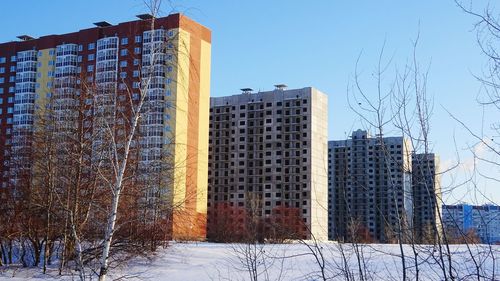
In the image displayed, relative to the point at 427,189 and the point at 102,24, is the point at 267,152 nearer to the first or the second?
the point at 102,24

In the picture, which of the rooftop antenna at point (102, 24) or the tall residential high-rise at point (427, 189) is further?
the rooftop antenna at point (102, 24)

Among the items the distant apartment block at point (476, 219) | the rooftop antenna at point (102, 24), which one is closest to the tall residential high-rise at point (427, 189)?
the distant apartment block at point (476, 219)

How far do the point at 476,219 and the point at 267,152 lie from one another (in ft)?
300

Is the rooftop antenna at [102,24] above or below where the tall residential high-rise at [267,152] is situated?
above

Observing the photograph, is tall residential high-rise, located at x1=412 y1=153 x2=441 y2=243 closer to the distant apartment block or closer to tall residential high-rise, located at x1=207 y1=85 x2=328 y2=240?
the distant apartment block

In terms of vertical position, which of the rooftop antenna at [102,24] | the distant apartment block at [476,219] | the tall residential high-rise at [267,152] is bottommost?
the distant apartment block at [476,219]

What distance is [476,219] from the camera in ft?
19.7

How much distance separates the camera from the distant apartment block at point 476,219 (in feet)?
18.1

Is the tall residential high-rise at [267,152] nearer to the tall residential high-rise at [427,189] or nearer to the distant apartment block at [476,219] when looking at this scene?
the tall residential high-rise at [427,189]

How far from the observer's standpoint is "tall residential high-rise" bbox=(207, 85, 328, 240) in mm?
91312

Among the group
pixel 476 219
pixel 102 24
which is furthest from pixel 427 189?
pixel 102 24

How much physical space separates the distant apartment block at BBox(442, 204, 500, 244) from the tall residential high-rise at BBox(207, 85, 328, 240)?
79.9 meters

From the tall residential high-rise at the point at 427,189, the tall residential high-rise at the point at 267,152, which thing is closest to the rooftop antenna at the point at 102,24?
the tall residential high-rise at the point at 267,152

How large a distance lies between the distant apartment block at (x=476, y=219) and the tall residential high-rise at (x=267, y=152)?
79930 mm
